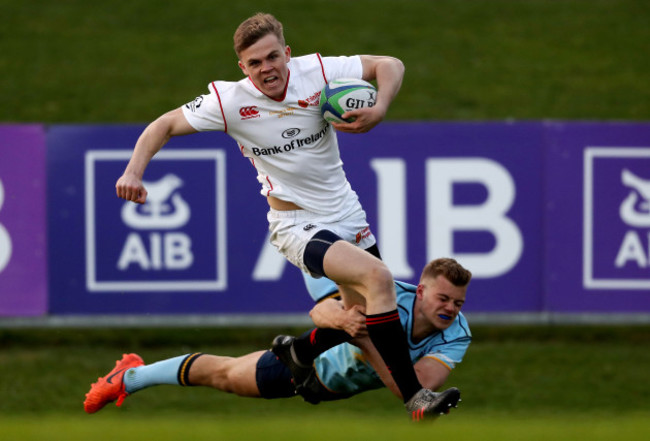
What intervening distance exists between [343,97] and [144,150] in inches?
47.2

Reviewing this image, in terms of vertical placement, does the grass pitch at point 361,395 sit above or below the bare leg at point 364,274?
below

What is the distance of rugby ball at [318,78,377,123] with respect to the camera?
6250 mm

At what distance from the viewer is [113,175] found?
1059cm

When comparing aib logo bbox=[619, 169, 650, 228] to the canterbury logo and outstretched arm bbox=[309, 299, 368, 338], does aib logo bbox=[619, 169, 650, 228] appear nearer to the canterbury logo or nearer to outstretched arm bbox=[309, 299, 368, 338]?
outstretched arm bbox=[309, 299, 368, 338]

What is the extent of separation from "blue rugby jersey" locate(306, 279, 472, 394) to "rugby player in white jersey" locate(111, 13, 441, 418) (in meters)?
0.24

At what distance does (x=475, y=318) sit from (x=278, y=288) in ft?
6.31

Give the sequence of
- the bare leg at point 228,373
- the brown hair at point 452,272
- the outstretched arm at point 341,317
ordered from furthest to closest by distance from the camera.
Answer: the bare leg at point 228,373 → the brown hair at point 452,272 → the outstretched arm at point 341,317

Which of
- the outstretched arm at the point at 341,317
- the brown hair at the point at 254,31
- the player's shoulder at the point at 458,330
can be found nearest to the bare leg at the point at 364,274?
the outstretched arm at the point at 341,317

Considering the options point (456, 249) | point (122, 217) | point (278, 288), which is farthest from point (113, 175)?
point (456, 249)

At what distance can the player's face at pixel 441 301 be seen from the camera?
6.68 metres

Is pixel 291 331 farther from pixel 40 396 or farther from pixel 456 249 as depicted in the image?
pixel 40 396

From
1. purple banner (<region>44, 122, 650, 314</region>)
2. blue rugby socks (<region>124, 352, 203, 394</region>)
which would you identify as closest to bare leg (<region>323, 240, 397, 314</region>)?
blue rugby socks (<region>124, 352, 203, 394</region>)

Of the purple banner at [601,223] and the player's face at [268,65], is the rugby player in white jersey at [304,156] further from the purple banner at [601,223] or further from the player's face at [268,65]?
the purple banner at [601,223]

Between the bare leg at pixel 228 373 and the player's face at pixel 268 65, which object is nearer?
the player's face at pixel 268 65
